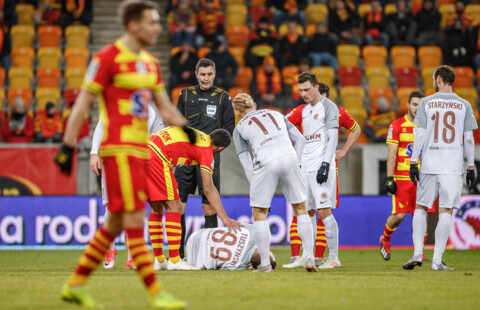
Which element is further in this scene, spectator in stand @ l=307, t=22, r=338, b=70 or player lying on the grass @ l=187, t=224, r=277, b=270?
spectator in stand @ l=307, t=22, r=338, b=70

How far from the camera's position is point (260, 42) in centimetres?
1914

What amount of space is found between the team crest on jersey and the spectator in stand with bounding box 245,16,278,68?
1303cm

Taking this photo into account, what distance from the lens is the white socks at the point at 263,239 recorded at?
327 inches

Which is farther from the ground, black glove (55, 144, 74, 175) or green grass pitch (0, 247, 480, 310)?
black glove (55, 144, 74, 175)

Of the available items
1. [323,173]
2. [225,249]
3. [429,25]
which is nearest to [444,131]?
[323,173]

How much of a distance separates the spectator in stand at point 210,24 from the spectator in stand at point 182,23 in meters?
0.20

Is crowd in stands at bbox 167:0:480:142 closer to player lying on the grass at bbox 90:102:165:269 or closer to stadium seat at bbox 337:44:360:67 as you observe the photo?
stadium seat at bbox 337:44:360:67

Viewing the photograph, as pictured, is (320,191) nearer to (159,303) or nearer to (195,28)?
(159,303)

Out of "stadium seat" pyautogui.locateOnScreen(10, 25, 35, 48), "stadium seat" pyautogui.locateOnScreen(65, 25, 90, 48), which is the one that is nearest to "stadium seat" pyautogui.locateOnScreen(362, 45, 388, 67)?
"stadium seat" pyautogui.locateOnScreen(65, 25, 90, 48)

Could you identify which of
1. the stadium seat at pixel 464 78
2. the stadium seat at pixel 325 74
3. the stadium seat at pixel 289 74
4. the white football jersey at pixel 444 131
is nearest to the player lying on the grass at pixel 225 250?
the white football jersey at pixel 444 131

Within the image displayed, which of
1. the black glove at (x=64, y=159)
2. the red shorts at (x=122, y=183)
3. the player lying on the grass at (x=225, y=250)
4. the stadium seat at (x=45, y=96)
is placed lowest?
the player lying on the grass at (x=225, y=250)

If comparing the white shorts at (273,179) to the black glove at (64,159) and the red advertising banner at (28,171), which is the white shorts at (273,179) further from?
the red advertising banner at (28,171)

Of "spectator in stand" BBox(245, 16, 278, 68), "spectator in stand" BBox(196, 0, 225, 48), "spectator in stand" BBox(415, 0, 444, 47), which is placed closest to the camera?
"spectator in stand" BBox(245, 16, 278, 68)

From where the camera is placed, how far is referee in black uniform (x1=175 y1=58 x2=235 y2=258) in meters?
10.1
